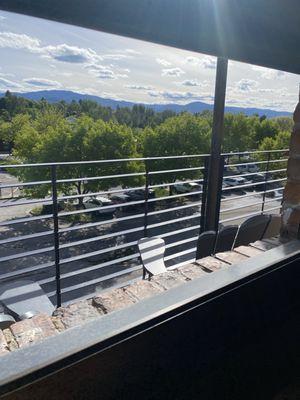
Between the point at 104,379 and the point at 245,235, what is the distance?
57.2 inches

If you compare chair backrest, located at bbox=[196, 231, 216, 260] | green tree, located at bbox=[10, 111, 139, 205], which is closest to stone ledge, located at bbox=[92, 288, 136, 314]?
chair backrest, located at bbox=[196, 231, 216, 260]

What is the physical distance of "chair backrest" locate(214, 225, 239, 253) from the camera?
187 centimetres

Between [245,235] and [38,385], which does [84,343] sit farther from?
[245,235]

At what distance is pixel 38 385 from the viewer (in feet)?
1.49

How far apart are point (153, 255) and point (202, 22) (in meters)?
1.77

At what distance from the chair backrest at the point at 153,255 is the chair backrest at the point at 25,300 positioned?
0.71 m

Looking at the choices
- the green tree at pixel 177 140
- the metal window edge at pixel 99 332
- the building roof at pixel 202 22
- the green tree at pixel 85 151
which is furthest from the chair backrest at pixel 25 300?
the green tree at pixel 177 140

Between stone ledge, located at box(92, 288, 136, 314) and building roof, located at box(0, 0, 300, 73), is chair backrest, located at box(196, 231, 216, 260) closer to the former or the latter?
stone ledge, located at box(92, 288, 136, 314)

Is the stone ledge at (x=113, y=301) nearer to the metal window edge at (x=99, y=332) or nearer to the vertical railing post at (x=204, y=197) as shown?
the metal window edge at (x=99, y=332)

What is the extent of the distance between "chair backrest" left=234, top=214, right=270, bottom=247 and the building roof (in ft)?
3.43

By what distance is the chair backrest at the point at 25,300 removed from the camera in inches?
83.8

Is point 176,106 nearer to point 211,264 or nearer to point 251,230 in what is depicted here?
point 251,230

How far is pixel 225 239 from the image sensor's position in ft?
6.17

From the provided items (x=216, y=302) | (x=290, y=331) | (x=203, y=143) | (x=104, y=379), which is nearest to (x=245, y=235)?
(x=290, y=331)
